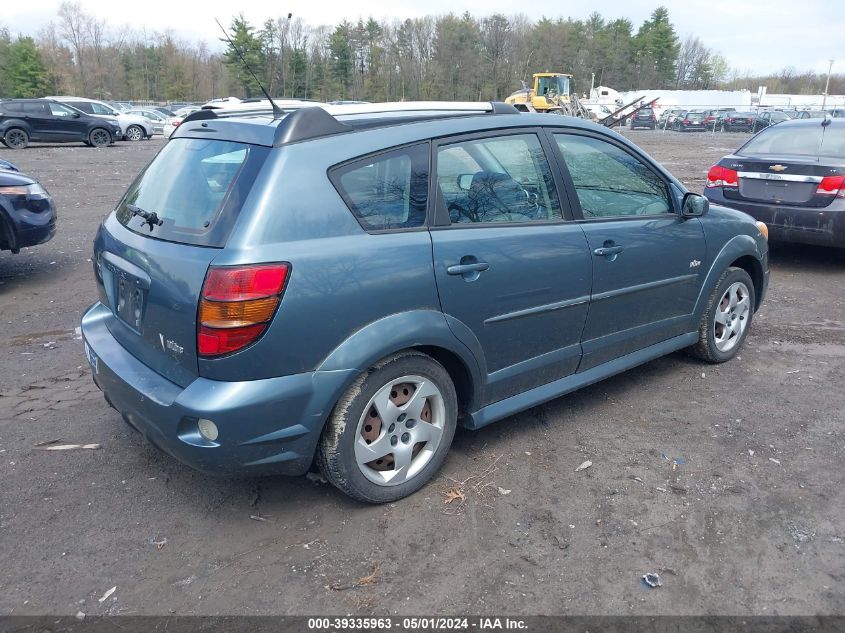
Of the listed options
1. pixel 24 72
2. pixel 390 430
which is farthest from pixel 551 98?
pixel 24 72

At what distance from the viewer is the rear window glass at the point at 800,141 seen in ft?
24.6

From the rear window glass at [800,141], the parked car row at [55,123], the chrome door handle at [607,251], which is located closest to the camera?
the chrome door handle at [607,251]

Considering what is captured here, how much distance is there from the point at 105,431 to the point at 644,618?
303 cm

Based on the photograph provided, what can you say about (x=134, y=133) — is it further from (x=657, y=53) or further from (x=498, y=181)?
(x=657, y=53)

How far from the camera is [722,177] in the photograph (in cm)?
788

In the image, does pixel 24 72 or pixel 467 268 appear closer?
pixel 467 268

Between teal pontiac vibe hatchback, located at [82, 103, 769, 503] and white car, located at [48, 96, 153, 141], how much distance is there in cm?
2543

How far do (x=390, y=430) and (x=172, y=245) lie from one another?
4.16 ft

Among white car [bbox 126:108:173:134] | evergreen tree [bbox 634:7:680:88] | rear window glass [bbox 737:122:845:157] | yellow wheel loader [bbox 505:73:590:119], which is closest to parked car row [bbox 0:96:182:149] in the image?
white car [bbox 126:108:173:134]

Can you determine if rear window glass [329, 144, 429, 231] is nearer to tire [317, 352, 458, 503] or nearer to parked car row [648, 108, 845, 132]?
tire [317, 352, 458, 503]

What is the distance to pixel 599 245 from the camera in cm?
376

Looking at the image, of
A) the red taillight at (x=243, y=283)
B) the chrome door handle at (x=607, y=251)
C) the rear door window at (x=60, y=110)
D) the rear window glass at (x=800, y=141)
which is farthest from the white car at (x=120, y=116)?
the red taillight at (x=243, y=283)

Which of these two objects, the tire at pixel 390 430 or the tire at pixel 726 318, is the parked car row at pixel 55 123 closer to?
the tire at pixel 726 318

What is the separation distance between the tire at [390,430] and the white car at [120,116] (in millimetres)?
26009
